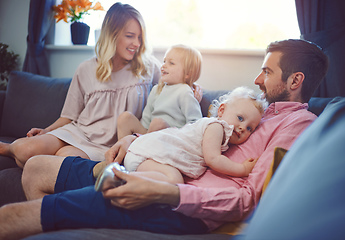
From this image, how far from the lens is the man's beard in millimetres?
1469

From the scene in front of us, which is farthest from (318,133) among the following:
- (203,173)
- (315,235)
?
(203,173)

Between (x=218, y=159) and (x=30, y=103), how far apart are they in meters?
1.88

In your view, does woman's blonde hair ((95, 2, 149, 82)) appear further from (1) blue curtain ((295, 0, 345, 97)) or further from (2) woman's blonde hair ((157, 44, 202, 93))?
(1) blue curtain ((295, 0, 345, 97))

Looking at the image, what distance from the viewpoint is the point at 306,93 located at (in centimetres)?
148

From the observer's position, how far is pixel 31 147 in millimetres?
1750

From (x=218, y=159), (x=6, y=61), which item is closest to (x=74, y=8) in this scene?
(x=6, y=61)

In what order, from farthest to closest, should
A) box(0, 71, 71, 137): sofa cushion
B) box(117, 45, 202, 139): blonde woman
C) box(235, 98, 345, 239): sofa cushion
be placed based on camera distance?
box(0, 71, 71, 137): sofa cushion
box(117, 45, 202, 139): blonde woman
box(235, 98, 345, 239): sofa cushion

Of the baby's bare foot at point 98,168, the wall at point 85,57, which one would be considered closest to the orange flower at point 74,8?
the wall at point 85,57

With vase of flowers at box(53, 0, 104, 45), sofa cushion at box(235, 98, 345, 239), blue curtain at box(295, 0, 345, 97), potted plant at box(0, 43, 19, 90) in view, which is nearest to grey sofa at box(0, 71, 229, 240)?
vase of flowers at box(53, 0, 104, 45)

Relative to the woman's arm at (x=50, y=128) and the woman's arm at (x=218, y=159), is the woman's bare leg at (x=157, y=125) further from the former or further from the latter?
the woman's arm at (x=50, y=128)

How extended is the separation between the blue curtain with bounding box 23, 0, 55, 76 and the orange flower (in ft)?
0.44

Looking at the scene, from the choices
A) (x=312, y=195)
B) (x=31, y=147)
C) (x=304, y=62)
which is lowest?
(x=31, y=147)

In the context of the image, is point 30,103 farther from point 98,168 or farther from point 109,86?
point 98,168

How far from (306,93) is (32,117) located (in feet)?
6.70
